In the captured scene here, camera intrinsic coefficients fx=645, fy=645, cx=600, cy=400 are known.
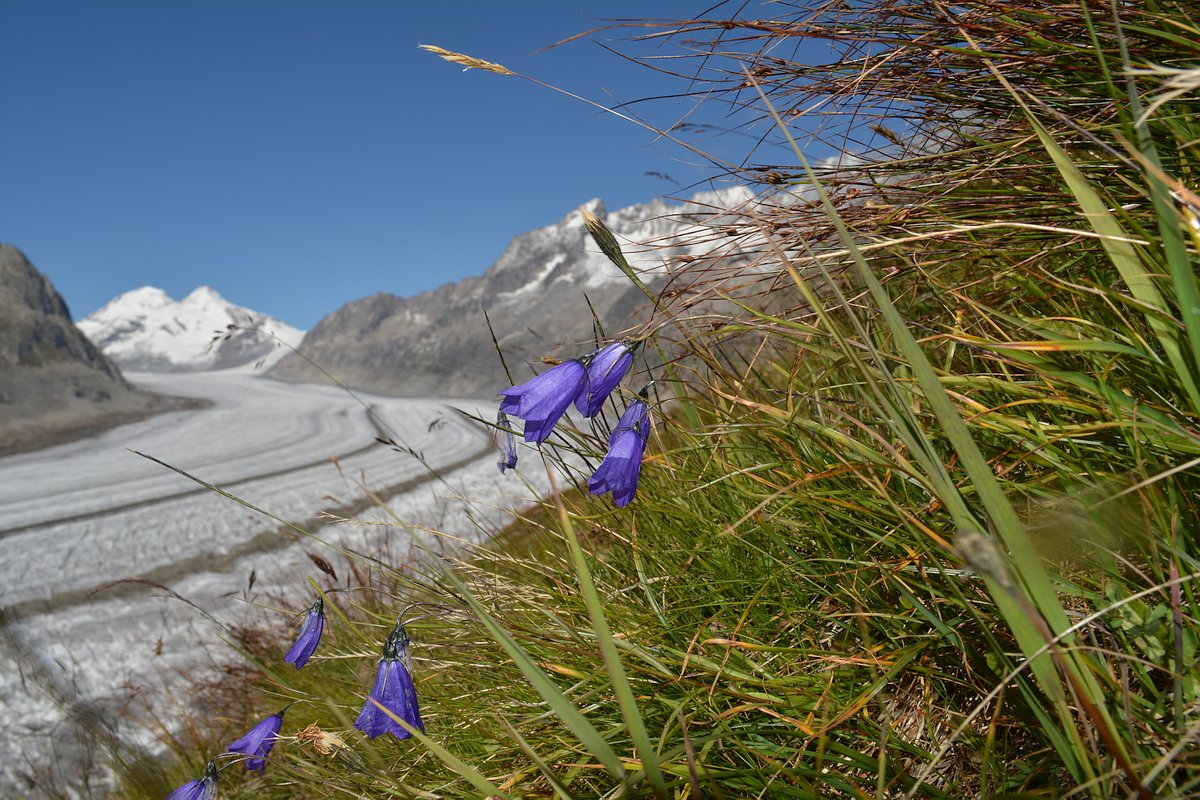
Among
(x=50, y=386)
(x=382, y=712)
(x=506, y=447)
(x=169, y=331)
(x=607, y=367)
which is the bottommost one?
(x=382, y=712)

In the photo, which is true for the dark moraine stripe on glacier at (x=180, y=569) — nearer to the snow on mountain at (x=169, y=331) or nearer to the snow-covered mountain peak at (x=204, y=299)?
the snow on mountain at (x=169, y=331)

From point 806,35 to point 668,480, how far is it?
1.29m

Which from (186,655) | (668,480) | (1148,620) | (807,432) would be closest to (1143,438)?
(1148,620)

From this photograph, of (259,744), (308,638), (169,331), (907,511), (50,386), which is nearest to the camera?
(907,511)

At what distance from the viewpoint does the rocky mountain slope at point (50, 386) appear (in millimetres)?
16103

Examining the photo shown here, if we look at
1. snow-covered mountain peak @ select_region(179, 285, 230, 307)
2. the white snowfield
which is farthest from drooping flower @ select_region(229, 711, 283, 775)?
snow-covered mountain peak @ select_region(179, 285, 230, 307)

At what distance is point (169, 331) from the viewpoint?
148 meters

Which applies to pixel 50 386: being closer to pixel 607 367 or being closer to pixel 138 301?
pixel 607 367

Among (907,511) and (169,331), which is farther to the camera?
(169,331)

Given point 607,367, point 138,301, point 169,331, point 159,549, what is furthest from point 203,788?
point 138,301

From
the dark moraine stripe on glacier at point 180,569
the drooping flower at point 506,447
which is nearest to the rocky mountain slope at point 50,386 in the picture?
the dark moraine stripe on glacier at point 180,569

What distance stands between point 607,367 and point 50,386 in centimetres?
2475

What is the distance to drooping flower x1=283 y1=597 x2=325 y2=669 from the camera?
5.30 ft

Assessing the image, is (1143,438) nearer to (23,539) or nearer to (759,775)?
(759,775)
